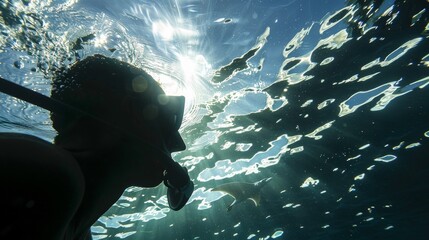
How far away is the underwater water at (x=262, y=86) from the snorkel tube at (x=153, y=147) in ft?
13.2

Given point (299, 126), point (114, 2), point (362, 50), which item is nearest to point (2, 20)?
point (114, 2)

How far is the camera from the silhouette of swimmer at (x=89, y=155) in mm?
780

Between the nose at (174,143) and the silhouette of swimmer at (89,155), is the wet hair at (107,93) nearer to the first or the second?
the silhouette of swimmer at (89,155)

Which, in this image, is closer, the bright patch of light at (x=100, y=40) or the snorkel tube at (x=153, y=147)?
the snorkel tube at (x=153, y=147)

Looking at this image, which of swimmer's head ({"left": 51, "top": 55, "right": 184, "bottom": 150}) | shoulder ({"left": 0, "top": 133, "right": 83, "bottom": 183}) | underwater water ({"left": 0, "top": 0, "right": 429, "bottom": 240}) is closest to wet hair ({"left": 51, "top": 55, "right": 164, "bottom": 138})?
swimmer's head ({"left": 51, "top": 55, "right": 184, "bottom": 150})

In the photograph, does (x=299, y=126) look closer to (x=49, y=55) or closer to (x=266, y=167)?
(x=266, y=167)

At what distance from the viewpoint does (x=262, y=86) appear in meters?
8.84

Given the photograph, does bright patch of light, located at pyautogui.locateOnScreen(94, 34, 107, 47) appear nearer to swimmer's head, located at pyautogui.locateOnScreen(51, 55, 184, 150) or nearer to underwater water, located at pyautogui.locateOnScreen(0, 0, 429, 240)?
underwater water, located at pyautogui.locateOnScreen(0, 0, 429, 240)

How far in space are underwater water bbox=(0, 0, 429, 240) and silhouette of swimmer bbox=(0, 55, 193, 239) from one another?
150 inches

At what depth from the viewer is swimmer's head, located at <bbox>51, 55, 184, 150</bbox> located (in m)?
1.57

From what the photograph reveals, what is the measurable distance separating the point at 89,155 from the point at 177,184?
3.05ft

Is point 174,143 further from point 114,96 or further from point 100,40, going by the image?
point 100,40

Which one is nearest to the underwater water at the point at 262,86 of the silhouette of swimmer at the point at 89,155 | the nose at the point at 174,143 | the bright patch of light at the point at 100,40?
the bright patch of light at the point at 100,40

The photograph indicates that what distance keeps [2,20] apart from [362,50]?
9281 mm
